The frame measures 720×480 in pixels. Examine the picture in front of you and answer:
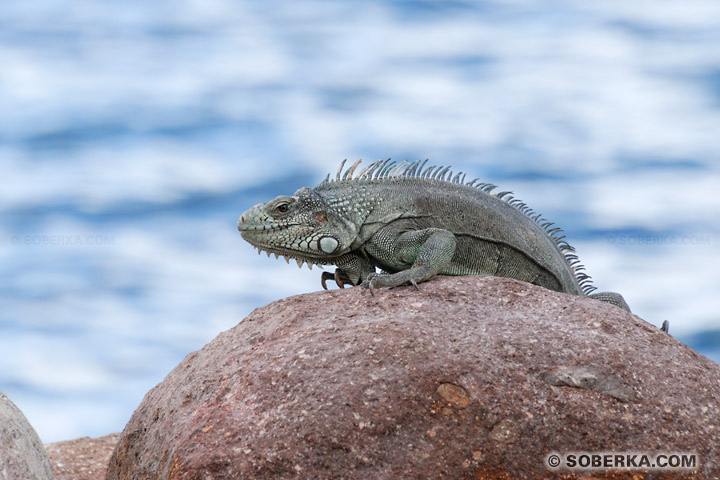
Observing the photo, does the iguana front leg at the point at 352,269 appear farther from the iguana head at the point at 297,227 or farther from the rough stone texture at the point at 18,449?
the rough stone texture at the point at 18,449

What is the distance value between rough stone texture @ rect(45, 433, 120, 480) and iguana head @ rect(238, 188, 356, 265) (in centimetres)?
427

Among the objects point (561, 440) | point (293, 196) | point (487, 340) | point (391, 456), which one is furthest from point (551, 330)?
point (293, 196)

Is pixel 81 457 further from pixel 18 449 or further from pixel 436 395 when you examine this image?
pixel 436 395

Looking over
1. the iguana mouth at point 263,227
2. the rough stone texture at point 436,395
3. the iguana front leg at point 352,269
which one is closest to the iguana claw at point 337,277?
the iguana front leg at point 352,269

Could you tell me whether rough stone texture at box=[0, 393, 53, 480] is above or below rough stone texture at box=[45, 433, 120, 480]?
below

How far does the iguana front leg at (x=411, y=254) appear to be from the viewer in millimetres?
9109

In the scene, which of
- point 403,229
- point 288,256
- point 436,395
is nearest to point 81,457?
point 288,256

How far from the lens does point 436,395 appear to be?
299 inches

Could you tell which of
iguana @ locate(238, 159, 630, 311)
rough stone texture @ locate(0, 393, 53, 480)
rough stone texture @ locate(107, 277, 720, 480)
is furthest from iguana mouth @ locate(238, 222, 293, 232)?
rough stone texture @ locate(0, 393, 53, 480)

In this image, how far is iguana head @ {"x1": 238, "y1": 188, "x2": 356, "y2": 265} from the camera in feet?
32.7

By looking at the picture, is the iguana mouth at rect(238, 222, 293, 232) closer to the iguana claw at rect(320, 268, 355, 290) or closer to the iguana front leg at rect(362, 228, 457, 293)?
the iguana claw at rect(320, 268, 355, 290)

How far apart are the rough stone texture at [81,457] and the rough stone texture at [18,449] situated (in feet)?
11.6

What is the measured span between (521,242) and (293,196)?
9.42ft

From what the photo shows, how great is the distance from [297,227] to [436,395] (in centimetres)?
314
